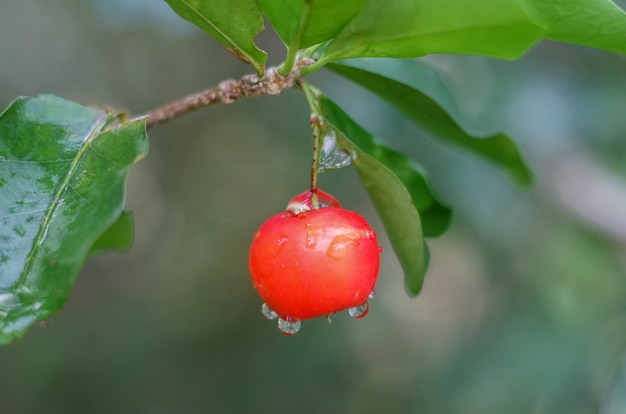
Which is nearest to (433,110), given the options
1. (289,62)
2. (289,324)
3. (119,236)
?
(289,62)

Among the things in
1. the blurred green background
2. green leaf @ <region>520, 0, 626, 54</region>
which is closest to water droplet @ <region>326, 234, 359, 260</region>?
green leaf @ <region>520, 0, 626, 54</region>

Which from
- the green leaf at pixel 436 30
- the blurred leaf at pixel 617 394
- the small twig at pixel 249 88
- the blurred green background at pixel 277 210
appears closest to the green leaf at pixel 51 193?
the small twig at pixel 249 88

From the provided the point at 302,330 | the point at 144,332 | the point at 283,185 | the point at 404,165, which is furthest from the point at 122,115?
the point at 144,332

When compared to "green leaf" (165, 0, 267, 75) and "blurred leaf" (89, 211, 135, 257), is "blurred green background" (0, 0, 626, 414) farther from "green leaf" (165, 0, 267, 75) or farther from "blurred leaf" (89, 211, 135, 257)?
"green leaf" (165, 0, 267, 75)

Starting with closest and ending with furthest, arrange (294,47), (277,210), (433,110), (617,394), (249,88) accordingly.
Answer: (294,47)
(249,88)
(433,110)
(617,394)
(277,210)

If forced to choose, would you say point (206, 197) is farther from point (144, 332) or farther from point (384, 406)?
point (384, 406)

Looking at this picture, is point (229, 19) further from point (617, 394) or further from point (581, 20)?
point (617, 394)
